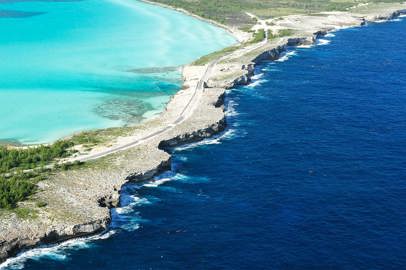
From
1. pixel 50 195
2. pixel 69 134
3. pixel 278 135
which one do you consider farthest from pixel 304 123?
pixel 50 195

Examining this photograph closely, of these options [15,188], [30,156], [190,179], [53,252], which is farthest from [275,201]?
[30,156]

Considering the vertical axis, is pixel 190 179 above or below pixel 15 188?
below

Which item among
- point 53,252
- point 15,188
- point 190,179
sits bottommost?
point 53,252

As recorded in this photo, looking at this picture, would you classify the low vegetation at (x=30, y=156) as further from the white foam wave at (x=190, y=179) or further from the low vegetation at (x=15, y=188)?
the white foam wave at (x=190, y=179)

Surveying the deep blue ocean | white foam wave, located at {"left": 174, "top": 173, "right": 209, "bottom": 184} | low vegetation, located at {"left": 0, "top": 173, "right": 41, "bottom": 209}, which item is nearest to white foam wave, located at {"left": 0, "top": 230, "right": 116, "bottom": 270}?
the deep blue ocean

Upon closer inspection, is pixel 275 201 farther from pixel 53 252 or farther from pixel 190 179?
pixel 53 252

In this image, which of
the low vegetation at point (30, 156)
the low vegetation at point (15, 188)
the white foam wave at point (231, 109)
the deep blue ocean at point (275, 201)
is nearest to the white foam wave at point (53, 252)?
the deep blue ocean at point (275, 201)

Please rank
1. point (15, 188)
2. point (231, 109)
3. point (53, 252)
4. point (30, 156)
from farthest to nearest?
point (231, 109)
point (30, 156)
point (15, 188)
point (53, 252)
